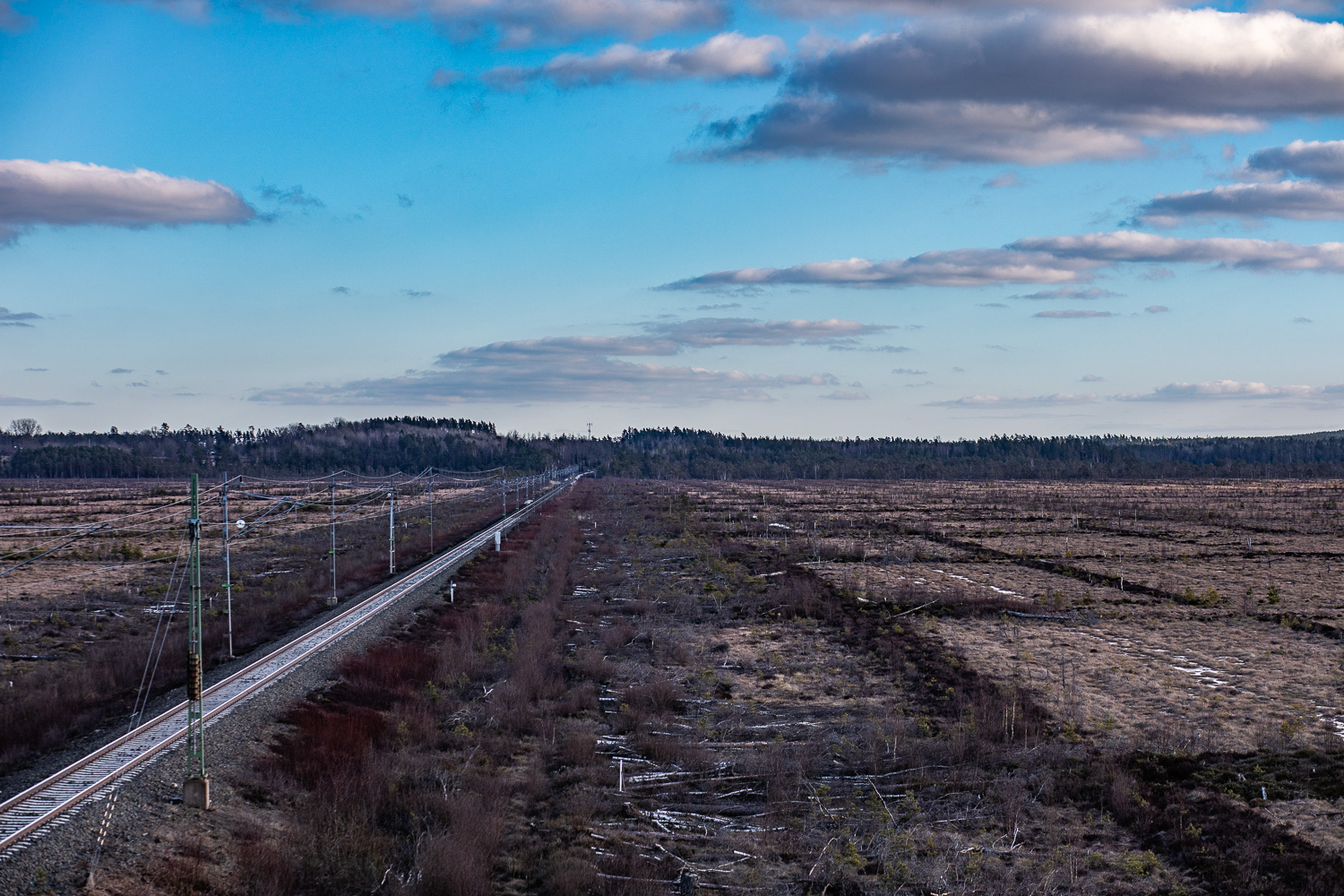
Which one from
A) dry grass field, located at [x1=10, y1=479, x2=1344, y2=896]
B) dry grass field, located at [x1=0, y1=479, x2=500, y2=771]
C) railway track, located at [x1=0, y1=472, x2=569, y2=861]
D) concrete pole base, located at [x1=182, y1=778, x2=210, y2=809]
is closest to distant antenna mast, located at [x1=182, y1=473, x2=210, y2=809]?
concrete pole base, located at [x1=182, y1=778, x2=210, y2=809]

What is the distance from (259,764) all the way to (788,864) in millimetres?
8261

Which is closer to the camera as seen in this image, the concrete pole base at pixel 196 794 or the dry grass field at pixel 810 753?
the dry grass field at pixel 810 753

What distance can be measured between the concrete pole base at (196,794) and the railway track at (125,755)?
0.99 metres

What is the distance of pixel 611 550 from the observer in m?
53.8

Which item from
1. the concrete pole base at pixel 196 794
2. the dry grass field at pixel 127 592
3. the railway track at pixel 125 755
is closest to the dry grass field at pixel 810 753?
the concrete pole base at pixel 196 794

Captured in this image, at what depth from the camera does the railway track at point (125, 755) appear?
1227 centimetres

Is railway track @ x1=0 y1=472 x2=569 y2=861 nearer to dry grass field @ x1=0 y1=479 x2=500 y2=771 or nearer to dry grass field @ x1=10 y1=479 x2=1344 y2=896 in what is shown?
dry grass field @ x1=10 y1=479 x2=1344 y2=896

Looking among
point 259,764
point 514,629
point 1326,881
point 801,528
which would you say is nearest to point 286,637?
point 514,629

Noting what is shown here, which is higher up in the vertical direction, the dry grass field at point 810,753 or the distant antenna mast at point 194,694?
the distant antenna mast at point 194,694

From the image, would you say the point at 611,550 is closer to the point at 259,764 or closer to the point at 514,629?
the point at 514,629

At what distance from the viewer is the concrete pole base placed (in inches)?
518

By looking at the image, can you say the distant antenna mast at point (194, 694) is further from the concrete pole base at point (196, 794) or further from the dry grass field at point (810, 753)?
the dry grass field at point (810, 753)

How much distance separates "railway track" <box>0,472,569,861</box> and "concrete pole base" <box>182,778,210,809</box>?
0.99 metres

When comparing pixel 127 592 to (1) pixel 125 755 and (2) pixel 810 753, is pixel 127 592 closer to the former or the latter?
(1) pixel 125 755
